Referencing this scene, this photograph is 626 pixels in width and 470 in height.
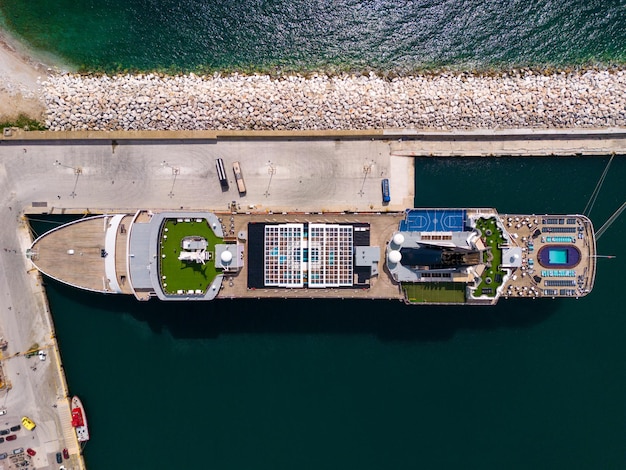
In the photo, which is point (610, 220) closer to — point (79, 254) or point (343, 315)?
point (343, 315)

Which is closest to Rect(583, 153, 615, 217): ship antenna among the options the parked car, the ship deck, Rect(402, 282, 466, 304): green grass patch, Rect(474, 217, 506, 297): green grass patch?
Rect(474, 217, 506, 297): green grass patch

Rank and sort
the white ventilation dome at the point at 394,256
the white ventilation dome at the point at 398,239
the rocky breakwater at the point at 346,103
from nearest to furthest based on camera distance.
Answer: the white ventilation dome at the point at 394,256 < the white ventilation dome at the point at 398,239 < the rocky breakwater at the point at 346,103

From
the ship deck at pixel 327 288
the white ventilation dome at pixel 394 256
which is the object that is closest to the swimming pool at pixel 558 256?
the white ventilation dome at pixel 394 256

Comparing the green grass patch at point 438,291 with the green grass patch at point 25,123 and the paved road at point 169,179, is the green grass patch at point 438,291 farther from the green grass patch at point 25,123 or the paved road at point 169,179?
the green grass patch at point 25,123

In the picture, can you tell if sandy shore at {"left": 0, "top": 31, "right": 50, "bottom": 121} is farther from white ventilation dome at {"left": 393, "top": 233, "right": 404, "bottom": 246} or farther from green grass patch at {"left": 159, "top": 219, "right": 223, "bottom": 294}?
white ventilation dome at {"left": 393, "top": 233, "right": 404, "bottom": 246}

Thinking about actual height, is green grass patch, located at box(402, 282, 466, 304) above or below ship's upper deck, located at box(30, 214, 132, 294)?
below

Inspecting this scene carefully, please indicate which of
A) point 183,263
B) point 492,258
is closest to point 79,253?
point 183,263
